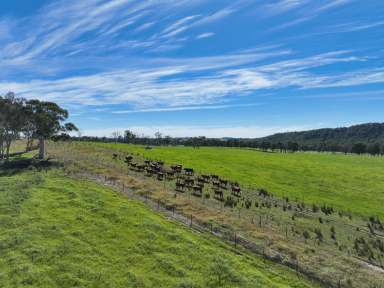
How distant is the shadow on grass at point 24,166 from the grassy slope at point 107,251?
15882mm

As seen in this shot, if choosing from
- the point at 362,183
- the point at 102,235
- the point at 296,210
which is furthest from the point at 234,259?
the point at 362,183

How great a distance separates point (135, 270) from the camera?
26359mm

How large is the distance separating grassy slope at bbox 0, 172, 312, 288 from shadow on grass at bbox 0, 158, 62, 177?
52.1ft

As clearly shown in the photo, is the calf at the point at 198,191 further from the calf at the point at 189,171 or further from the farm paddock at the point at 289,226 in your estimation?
the calf at the point at 189,171

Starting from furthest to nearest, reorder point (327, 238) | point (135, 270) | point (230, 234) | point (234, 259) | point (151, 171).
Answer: point (151, 171)
point (327, 238)
point (230, 234)
point (234, 259)
point (135, 270)

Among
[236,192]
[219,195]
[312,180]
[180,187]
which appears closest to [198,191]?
[180,187]

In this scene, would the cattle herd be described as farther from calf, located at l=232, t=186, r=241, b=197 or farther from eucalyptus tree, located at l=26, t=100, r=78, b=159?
eucalyptus tree, located at l=26, t=100, r=78, b=159

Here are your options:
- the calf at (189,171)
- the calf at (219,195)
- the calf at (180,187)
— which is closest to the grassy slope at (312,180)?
the calf at (189,171)

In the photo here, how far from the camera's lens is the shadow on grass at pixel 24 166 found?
52713 mm

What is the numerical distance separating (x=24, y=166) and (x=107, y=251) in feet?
117

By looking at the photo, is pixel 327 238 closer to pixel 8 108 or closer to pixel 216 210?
pixel 216 210

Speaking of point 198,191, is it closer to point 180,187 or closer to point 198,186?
point 198,186

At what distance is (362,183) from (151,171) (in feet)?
182

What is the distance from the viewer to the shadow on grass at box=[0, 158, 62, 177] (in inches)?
2075
